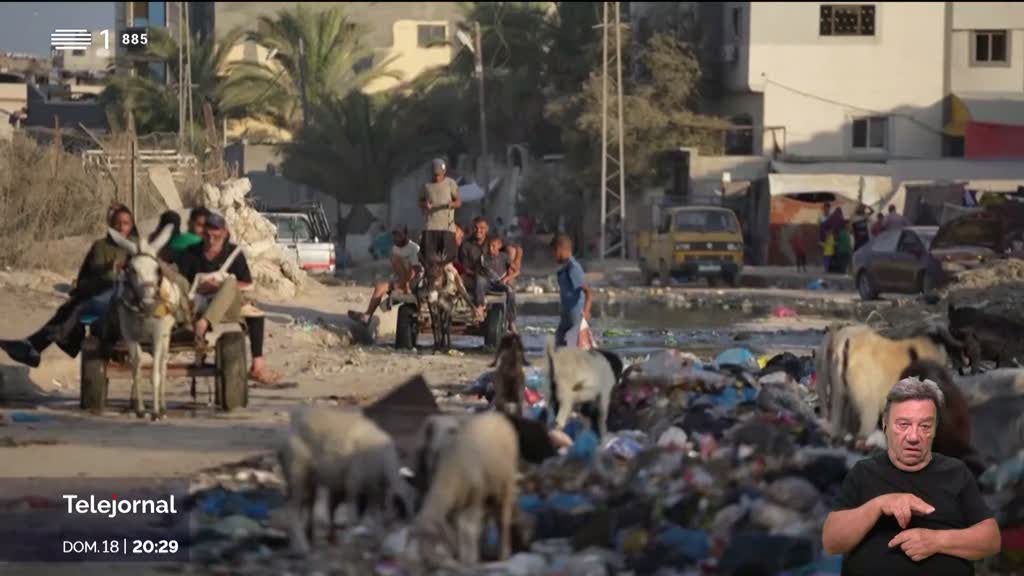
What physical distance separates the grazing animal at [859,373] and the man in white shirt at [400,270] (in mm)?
9184

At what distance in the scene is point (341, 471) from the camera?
32.5 ft

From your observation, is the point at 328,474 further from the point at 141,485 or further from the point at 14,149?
the point at 14,149

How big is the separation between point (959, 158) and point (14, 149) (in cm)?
3152

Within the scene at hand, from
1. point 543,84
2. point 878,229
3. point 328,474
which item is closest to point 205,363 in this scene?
point 328,474

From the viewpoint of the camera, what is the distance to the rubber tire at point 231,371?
1470 cm

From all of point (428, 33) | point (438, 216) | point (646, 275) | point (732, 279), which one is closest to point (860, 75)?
point (646, 275)

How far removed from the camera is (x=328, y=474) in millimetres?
9922

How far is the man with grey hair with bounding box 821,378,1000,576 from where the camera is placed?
6078 mm

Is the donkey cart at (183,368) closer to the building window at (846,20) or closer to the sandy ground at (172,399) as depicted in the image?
the sandy ground at (172,399)

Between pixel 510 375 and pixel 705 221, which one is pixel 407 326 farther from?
pixel 705 221

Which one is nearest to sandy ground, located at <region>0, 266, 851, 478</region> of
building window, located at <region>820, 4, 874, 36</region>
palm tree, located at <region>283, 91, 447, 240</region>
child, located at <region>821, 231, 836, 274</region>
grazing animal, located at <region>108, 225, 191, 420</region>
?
grazing animal, located at <region>108, 225, 191, 420</region>

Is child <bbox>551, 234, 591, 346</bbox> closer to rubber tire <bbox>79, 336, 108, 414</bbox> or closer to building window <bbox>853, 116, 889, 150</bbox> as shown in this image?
rubber tire <bbox>79, 336, 108, 414</bbox>

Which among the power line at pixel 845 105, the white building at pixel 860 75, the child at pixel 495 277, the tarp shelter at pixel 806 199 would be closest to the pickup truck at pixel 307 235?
the tarp shelter at pixel 806 199
